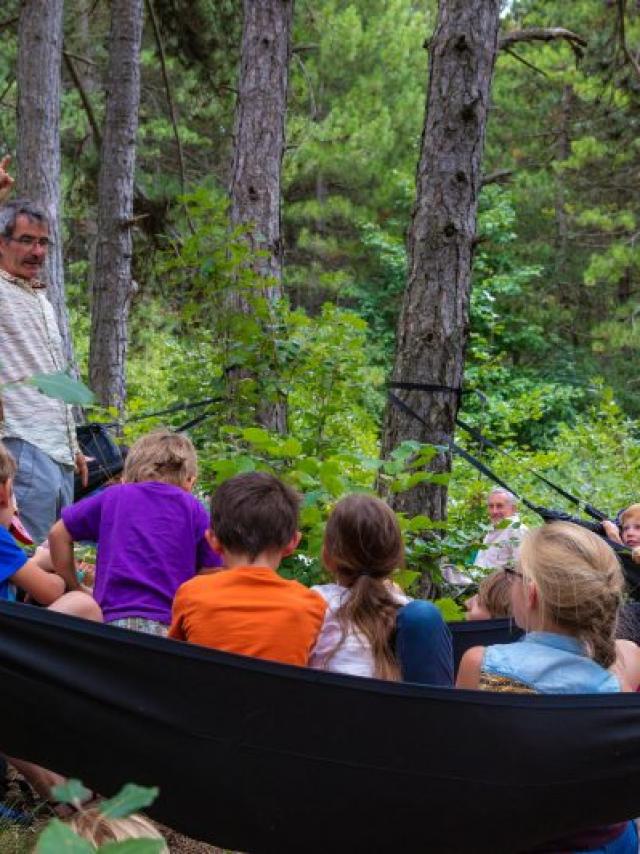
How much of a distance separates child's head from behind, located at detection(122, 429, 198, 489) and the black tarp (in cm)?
88

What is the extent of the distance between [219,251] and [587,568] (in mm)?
2450

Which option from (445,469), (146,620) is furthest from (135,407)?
(146,620)

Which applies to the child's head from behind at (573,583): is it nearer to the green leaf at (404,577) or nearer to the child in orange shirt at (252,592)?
the child in orange shirt at (252,592)

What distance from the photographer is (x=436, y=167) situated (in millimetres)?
4281

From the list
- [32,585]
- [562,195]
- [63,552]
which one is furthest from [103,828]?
[562,195]

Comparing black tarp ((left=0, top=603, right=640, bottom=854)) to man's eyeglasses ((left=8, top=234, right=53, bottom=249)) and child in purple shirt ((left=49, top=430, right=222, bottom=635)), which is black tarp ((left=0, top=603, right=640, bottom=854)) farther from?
man's eyeglasses ((left=8, top=234, right=53, bottom=249))

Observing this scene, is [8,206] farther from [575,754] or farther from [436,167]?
[575,754]

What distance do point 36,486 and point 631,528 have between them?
221cm

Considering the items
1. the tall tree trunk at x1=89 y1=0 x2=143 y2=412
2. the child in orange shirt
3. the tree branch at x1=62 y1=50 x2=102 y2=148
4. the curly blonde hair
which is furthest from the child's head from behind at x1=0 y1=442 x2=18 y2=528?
the tree branch at x1=62 y1=50 x2=102 y2=148

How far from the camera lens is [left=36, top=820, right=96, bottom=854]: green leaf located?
68cm

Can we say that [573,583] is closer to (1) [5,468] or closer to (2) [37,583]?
(2) [37,583]

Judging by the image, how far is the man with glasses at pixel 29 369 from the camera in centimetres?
344

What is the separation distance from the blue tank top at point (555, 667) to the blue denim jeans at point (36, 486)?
1.88m

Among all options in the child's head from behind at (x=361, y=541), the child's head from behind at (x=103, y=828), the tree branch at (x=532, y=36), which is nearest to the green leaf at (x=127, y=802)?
the child's head from behind at (x=103, y=828)
